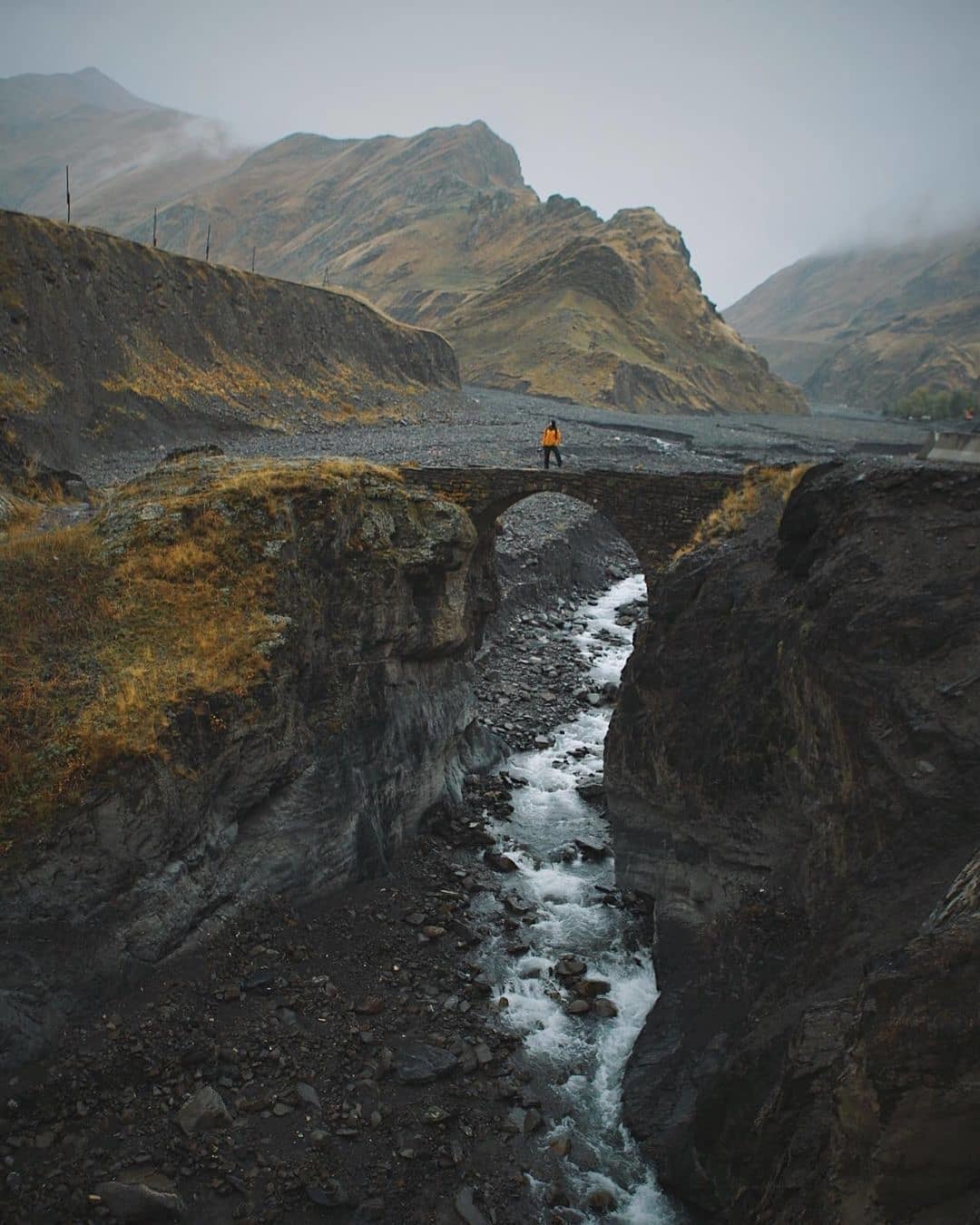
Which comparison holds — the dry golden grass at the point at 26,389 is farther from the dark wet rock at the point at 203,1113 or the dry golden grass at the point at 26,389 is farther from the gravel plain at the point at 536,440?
the dark wet rock at the point at 203,1113

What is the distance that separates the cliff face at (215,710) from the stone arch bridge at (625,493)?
6.69 ft

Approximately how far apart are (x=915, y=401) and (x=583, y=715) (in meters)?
120

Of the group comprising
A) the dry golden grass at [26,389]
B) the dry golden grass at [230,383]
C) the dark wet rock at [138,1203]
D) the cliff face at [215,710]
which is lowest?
the dark wet rock at [138,1203]

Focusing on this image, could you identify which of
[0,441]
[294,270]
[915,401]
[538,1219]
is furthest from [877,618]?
[294,270]

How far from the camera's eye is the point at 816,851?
14.0 metres

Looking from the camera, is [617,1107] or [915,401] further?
[915,401]

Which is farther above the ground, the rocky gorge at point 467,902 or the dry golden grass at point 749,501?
the dry golden grass at point 749,501

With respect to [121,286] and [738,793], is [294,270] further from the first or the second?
[738,793]

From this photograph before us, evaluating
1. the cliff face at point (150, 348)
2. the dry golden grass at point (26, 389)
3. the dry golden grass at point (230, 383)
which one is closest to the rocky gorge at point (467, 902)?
the dry golden grass at point (26, 389)

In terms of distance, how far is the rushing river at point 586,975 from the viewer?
1365cm

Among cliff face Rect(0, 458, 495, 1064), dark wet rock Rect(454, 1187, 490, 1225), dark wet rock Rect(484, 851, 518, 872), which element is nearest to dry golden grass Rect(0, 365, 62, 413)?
cliff face Rect(0, 458, 495, 1064)

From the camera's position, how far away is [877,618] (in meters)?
13.9

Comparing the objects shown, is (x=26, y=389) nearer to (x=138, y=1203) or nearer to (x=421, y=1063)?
(x=421, y=1063)

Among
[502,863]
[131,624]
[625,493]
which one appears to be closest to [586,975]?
[502,863]
